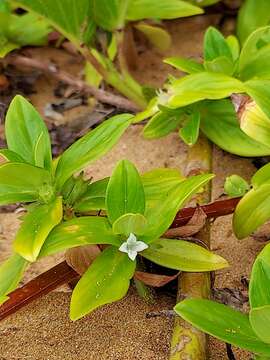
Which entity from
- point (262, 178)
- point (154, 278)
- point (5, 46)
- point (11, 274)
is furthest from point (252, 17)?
point (11, 274)

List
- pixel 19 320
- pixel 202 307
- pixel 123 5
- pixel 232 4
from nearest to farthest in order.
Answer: pixel 202 307 < pixel 19 320 < pixel 123 5 < pixel 232 4

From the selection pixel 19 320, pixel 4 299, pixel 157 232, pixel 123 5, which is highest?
pixel 123 5

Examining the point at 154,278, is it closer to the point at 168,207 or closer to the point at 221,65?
the point at 168,207

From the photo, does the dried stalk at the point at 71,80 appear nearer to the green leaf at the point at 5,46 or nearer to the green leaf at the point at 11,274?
the green leaf at the point at 5,46

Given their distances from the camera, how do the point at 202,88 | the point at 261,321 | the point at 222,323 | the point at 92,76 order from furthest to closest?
1. the point at 92,76
2. the point at 202,88
3. the point at 222,323
4. the point at 261,321

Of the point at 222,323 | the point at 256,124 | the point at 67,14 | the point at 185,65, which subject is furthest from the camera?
the point at 67,14

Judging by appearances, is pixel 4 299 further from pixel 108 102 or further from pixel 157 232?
pixel 108 102

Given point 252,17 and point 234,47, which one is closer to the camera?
point 234,47

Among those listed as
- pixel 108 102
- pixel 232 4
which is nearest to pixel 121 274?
pixel 108 102
